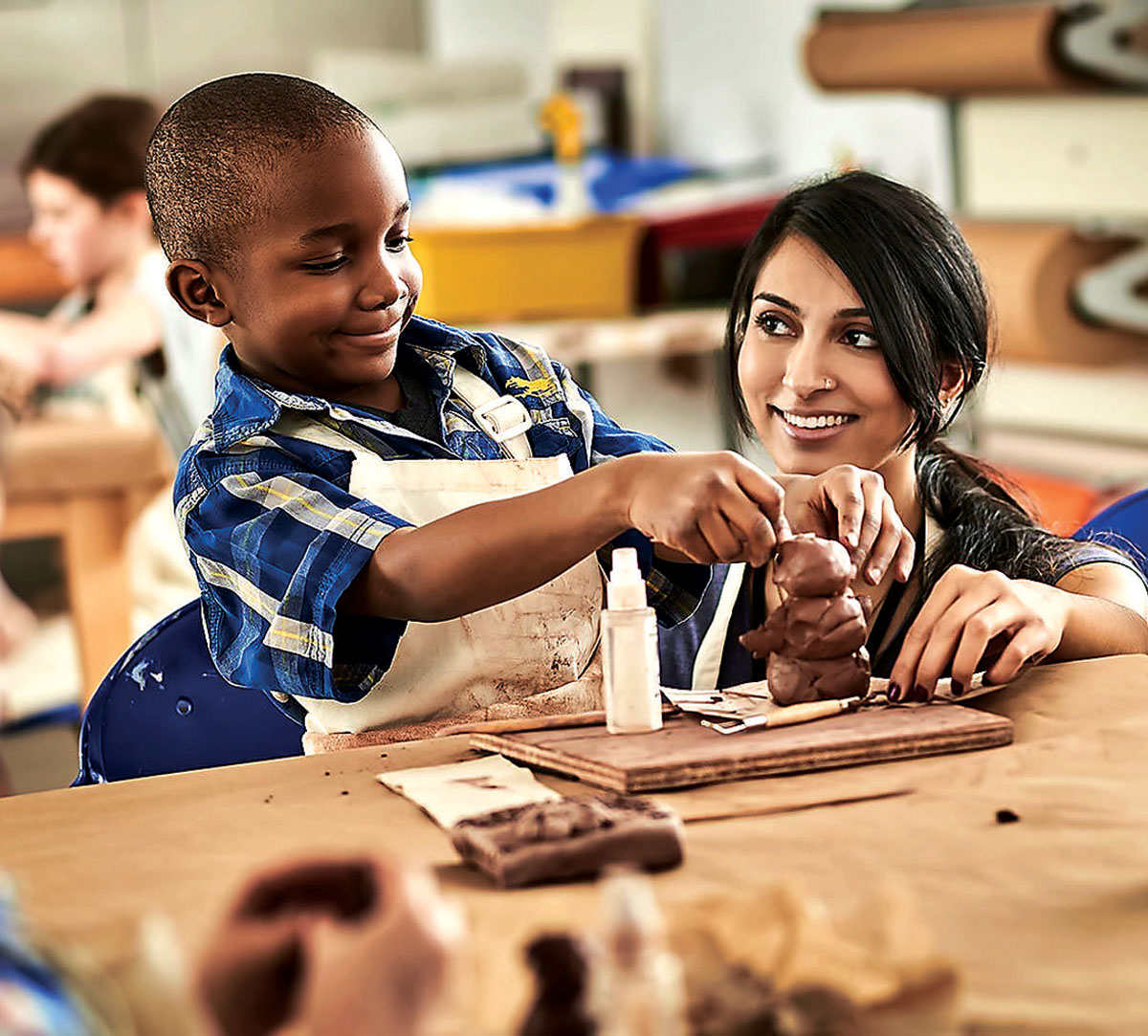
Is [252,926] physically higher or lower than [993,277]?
higher

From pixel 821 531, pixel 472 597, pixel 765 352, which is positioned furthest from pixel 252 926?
pixel 765 352

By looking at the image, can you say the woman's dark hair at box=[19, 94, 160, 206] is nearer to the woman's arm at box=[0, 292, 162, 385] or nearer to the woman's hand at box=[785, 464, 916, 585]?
the woman's arm at box=[0, 292, 162, 385]

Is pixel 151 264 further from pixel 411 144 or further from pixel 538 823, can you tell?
pixel 538 823

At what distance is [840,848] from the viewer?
95 cm

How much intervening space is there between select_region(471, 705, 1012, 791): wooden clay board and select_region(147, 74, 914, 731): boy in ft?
0.46

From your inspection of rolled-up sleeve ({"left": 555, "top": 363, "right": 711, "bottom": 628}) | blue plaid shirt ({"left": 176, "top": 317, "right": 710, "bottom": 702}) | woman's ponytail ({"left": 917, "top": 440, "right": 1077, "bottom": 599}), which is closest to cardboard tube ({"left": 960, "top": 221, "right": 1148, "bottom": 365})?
woman's ponytail ({"left": 917, "top": 440, "right": 1077, "bottom": 599})

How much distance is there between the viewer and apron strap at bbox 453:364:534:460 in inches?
62.2

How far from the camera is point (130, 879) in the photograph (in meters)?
A: 0.96

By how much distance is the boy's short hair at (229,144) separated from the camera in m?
1.39

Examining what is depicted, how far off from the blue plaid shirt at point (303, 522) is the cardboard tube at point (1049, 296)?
1.57m

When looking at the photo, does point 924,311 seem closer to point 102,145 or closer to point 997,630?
point 997,630

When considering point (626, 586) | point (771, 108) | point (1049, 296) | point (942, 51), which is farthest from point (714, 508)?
point (771, 108)

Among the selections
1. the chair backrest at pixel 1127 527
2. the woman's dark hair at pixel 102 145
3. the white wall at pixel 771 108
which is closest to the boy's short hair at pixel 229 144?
the chair backrest at pixel 1127 527

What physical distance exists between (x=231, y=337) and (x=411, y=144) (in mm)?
3195
